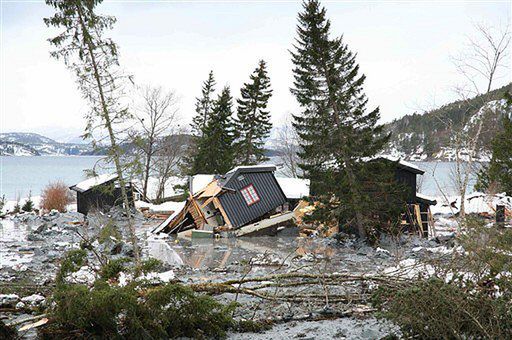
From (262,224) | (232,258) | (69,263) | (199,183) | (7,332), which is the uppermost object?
(69,263)

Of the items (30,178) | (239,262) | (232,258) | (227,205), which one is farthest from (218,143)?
(30,178)

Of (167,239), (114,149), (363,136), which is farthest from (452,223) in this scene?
(114,149)

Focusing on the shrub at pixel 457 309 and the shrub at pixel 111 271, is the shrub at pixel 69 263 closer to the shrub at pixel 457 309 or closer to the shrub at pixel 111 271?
the shrub at pixel 111 271

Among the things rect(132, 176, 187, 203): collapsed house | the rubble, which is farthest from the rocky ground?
rect(132, 176, 187, 203): collapsed house

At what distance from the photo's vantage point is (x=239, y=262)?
11.4 meters

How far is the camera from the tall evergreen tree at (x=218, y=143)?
1473 inches

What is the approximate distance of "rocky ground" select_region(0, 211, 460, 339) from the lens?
549 cm

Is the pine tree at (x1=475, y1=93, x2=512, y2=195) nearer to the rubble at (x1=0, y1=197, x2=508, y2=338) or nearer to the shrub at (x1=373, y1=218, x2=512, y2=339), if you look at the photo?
the rubble at (x1=0, y1=197, x2=508, y2=338)

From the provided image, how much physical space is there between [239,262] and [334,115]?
36.3ft

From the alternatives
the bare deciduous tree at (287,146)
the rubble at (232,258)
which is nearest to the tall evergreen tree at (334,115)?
the rubble at (232,258)

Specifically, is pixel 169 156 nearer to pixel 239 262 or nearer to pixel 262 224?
pixel 262 224

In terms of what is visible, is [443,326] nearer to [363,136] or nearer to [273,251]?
[273,251]

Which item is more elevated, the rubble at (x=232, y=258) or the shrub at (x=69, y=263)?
the shrub at (x=69, y=263)

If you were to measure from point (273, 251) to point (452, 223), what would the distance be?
1507 centimetres
